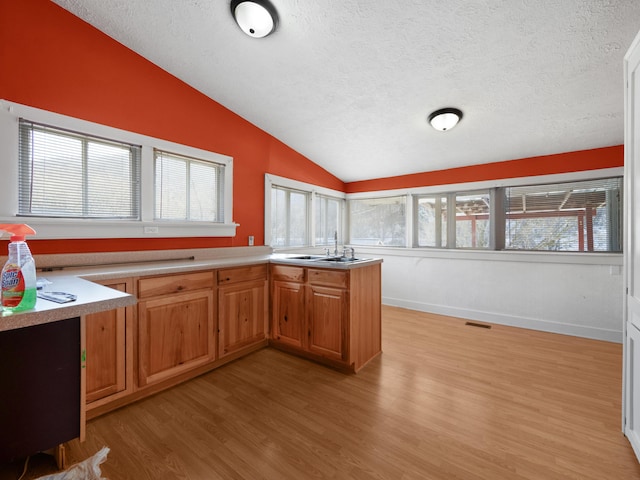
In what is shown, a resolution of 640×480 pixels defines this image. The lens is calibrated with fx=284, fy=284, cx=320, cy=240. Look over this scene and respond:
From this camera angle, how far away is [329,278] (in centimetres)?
251

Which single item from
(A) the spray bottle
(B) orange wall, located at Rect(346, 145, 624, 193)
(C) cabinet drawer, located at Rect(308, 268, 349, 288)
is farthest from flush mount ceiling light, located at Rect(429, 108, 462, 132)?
(A) the spray bottle

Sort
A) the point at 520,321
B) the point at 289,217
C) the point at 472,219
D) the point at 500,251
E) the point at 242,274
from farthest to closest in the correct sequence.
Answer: the point at 289,217 → the point at 472,219 → the point at 500,251 → the point at 520,321 → the point at 242,274

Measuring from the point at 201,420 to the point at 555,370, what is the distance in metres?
2.90

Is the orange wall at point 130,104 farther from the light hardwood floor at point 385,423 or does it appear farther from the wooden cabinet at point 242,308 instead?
the light hardwood floor at point 385,423

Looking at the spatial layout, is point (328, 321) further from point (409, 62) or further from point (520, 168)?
point (520, 168)

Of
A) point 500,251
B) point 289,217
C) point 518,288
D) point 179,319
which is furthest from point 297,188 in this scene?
point 518,288

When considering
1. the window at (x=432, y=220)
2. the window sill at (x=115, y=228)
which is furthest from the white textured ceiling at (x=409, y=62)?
the window sill at (x=115, y=228)

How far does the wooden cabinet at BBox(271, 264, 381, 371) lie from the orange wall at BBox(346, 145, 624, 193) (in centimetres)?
217

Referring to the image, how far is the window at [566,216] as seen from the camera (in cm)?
317

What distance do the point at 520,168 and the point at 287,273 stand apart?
3227mm

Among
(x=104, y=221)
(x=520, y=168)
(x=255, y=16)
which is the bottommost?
(x=104, y=221)

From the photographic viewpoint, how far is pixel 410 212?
14.6 ft

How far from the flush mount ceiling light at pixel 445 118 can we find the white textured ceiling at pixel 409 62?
0.06 meters

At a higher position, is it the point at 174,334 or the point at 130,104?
the point at 130,104
